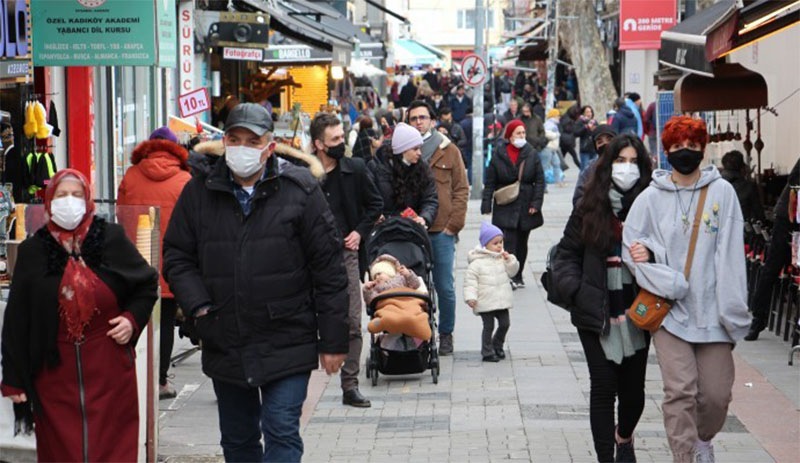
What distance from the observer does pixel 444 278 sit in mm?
11938

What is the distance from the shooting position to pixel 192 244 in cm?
626

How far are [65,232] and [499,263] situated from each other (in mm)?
5798

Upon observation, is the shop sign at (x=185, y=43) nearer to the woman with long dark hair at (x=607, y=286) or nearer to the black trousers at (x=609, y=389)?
the woman with long dark hair at (x=607, y=286)

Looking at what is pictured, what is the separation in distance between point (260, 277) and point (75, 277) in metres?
0.76

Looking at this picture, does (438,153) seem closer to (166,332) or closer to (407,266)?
(407,266)

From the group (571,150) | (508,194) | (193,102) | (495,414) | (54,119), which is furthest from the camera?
(571,150)

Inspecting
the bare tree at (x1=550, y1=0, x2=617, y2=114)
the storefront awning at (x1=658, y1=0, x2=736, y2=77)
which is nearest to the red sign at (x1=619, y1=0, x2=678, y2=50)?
the storefront awning at (x1=658, y1=0, x2=736, y2=77)

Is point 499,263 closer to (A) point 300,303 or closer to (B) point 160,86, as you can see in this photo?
(A) point 300,303

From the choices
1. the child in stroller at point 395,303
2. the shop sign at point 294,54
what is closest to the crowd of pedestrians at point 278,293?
the child in stroller at point 395,303

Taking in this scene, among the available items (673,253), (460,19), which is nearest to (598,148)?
(673,253)

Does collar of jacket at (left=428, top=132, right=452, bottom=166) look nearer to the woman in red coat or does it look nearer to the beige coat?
the beige coat

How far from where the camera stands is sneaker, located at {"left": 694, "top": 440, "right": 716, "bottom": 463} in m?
7.16

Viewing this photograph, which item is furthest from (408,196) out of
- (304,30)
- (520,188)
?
(304,30)

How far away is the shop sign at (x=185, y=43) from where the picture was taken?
1858 cm
